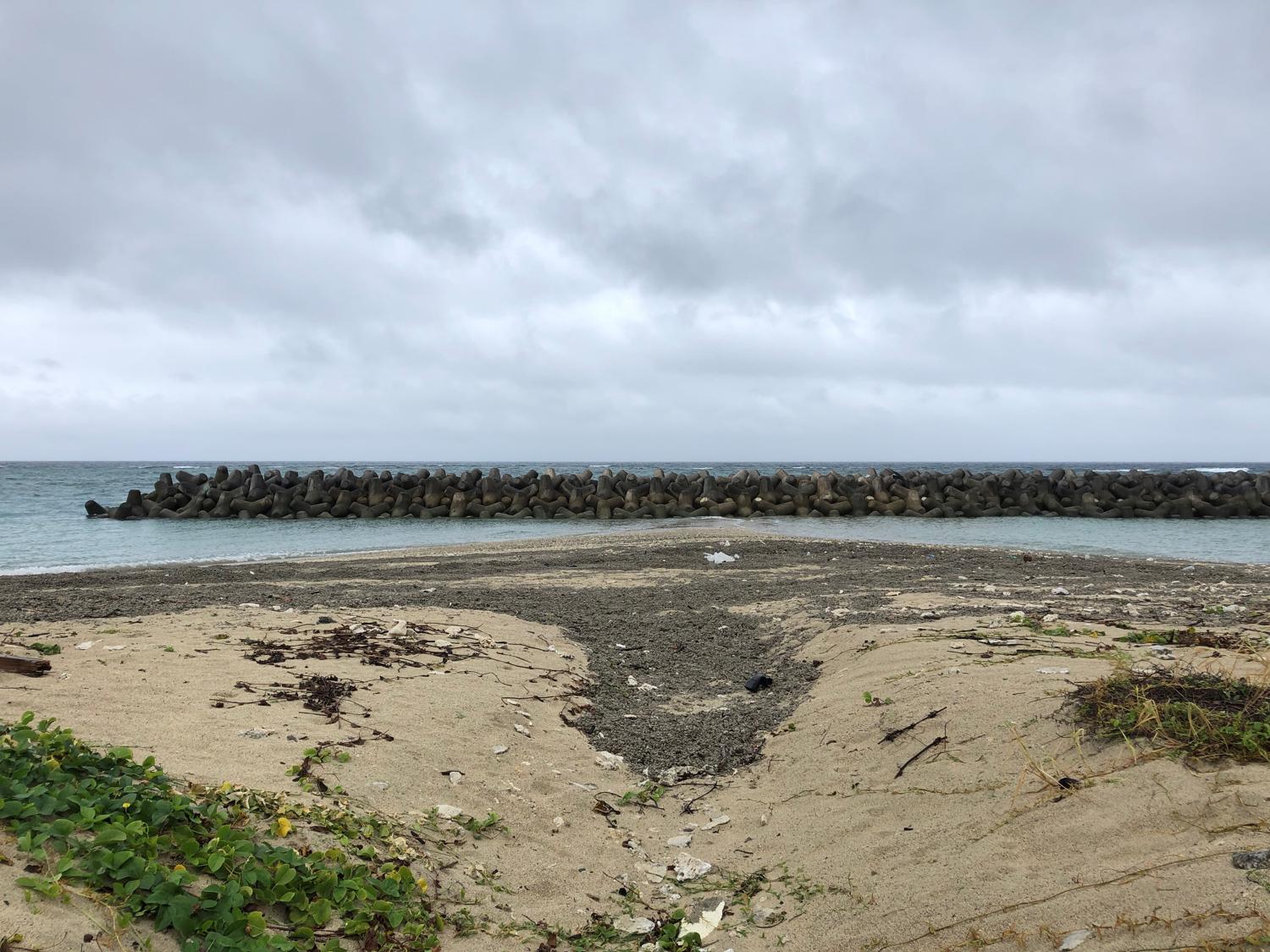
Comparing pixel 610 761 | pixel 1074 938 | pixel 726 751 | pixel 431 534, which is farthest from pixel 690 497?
pixel 1074 938

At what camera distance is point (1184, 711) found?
11.7 ft

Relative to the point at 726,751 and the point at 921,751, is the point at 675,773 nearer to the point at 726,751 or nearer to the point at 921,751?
the point at 726,751

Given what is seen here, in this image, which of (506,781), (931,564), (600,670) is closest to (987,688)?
(506,781)

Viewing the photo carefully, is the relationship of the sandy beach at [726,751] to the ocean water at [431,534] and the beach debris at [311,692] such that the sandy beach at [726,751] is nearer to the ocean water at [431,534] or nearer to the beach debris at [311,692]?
the beach debris at [311,692]

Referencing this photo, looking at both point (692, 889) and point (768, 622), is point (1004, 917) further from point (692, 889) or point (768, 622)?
point (768, 622)

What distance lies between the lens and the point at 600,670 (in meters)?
6.82

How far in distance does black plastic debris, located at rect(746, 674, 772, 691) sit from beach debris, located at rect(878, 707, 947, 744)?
1812 mm

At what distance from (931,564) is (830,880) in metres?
9.34

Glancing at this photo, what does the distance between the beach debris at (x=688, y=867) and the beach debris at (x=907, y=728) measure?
1.31 meters

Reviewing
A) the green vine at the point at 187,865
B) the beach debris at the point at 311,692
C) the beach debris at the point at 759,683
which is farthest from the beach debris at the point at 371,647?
the green vine at the point at 187,865

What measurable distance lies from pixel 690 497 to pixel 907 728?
2213 cm

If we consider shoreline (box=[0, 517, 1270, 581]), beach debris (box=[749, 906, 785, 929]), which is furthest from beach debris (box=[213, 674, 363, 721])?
shoreline (box=[0, 517, 1270, 581])

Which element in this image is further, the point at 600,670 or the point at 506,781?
the point at 600,670

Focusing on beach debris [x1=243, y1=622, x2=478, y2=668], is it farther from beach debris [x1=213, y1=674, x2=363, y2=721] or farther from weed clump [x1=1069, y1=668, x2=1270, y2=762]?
weed clump [x1=1069, y1=668, x2=1270, y2=762]
